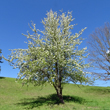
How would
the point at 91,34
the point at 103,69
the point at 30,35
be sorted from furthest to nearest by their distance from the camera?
the point at 91,34
the point at 103,69
the point at 30,35

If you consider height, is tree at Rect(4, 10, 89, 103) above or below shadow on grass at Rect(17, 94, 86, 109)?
above

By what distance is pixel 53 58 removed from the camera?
15.8 m

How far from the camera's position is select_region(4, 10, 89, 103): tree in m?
15.4

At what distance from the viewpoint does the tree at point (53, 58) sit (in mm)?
15398

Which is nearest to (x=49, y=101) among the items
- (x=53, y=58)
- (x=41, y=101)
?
(x=41, y=101)

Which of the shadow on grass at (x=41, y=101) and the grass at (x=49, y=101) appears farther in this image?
the shadow on grass at (x=41, y=101)

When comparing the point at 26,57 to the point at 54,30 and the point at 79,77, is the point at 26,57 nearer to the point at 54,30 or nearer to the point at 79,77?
the point at 54,30

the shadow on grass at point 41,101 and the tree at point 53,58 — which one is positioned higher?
the tree at point 53,58

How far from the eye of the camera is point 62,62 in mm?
15602

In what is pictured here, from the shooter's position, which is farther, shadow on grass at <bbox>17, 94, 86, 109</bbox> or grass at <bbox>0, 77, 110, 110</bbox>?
shadow on grass at <bbox>17, 94, 86, 109</bbox>

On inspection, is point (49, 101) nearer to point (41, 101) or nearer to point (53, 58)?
point (41, 101)

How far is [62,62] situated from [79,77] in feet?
10.7

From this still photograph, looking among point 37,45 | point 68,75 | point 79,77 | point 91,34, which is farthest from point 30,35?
point 91,34

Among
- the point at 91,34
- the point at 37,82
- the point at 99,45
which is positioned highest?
the point at 91,34
